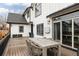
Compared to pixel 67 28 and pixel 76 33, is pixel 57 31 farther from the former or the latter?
pixel 76 33

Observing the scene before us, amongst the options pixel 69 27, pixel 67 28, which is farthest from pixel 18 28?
pixel 69 27

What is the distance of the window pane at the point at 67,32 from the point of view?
4.90 metres

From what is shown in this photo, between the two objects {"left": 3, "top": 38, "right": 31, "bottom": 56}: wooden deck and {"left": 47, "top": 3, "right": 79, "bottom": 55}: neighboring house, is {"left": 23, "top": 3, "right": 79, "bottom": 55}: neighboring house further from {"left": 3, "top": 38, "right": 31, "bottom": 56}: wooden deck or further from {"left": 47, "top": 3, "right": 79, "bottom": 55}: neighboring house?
{"left": 3, "top": 38, "right": 31, "bottom": 56}: wooden deck

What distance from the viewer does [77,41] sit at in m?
4.47

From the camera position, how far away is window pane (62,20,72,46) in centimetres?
490

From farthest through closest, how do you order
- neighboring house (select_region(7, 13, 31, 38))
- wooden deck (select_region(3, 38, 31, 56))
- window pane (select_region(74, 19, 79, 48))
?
1. neighboring house (select_region(7, 13, 31, 38))
2. wooden deck (select_region(3, 38, 31, 56))
3. window pane (select_region(74, 19, 79, 48))

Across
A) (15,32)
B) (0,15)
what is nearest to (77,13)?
(0,15)

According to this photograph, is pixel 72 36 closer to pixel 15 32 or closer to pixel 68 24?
pixel 68 24

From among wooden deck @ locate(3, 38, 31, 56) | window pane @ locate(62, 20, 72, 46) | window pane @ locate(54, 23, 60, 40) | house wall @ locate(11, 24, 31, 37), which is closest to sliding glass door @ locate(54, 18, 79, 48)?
window pane @ locate(62, 20, 72, 46)

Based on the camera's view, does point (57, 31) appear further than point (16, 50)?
Yes

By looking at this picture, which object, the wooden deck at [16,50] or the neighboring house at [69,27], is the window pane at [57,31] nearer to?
the neighboring house at [69,27]

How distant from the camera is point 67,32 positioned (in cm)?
511

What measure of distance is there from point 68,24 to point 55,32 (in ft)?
5.25

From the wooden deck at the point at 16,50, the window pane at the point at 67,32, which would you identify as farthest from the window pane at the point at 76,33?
the wooden deck at the point at 16,50
